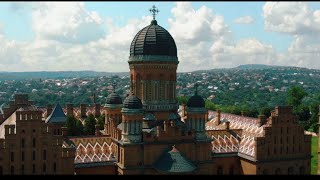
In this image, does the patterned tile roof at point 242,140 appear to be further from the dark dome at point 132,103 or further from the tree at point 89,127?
the tree at point 89,127

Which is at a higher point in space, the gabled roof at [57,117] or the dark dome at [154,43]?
the dark dome at [154,43]

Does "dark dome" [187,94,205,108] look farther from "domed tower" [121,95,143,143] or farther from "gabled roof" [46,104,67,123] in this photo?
"gabled roof" [46,104,67,123]

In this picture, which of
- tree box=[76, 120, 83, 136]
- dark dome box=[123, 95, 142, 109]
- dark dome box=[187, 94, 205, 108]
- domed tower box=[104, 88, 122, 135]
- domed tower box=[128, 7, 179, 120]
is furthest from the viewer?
tree box=[76, 120, 83, 136]

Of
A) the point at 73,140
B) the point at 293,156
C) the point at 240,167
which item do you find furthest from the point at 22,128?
the point at 293,156

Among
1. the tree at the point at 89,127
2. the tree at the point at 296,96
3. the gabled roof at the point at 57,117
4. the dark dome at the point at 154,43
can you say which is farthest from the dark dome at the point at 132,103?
the tree at the point at 296,96

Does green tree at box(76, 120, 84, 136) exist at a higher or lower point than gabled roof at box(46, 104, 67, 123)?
lower

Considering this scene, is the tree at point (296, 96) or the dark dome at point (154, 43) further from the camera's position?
the tree at point (296, 96)

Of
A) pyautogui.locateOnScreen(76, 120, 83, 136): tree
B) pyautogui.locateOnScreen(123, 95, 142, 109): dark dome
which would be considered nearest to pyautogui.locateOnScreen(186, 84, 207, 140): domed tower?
pyautogui.locateOnScreen(123, 95, 142, 109): dark dome

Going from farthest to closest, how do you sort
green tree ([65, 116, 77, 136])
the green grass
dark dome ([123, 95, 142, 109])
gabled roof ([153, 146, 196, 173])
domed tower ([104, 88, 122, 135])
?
1. green tree ([65, 116, 77, 136])
2. the green grass
3. domed tower ([104, 88, 122, 135])
4. dark dome ([123, 95, 142, 109])
5. gabled roof ([153, 146, 196, 173])
